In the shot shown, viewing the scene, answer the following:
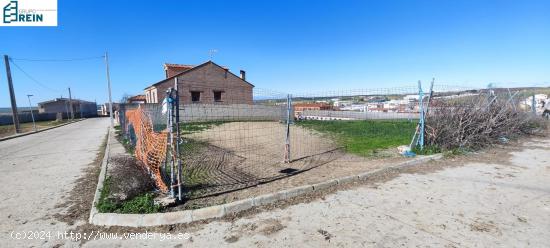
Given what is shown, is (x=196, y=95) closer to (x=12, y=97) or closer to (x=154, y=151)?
(x=12, y=97)

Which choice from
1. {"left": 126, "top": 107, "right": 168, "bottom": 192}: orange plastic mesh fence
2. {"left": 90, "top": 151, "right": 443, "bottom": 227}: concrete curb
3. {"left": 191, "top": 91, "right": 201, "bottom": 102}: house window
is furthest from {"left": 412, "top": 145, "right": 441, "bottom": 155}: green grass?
{"left": 191, "top": 91, "right": 201, "bottom": 102}: house window

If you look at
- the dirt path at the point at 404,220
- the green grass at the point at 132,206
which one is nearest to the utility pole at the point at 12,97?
the green grass at the point at 132,206

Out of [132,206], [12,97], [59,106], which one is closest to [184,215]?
[132,206]

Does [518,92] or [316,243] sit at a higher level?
[518,92]

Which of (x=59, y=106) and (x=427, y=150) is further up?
(x=59, y=106)

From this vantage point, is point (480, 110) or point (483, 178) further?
point (480, 110)

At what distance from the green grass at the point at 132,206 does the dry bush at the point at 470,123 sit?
798 cm

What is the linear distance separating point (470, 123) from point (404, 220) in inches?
262

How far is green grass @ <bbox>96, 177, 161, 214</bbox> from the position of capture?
4.00 metres

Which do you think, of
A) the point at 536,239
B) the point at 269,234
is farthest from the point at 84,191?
the point at 536,239

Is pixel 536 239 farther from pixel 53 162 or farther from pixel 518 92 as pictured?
pixel 518 92

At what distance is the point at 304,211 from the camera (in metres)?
4.09

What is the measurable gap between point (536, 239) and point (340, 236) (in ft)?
7.57

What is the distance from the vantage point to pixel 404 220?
12.3 feet
